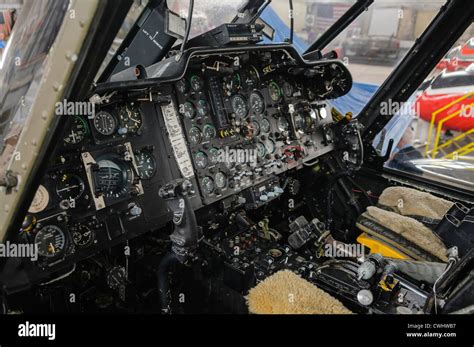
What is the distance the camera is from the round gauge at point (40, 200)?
1.91 meters

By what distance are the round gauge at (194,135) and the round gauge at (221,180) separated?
30 centimetres

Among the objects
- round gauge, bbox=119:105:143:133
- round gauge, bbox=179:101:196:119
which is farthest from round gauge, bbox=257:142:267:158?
round gauge, bbox=119:105:143:133

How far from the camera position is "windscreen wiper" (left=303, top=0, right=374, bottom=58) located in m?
3.42

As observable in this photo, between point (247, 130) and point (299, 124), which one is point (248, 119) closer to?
point (247, 130)

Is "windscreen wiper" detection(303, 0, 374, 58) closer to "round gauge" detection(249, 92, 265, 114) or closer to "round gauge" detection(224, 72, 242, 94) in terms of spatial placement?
"round gauge" detection(249, 92, 265, 114)

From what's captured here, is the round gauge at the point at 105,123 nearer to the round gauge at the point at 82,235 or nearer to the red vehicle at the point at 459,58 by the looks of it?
the round gauge at the point at 82,235

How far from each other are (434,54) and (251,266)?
248cm

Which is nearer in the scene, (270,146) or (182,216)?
(182,216)

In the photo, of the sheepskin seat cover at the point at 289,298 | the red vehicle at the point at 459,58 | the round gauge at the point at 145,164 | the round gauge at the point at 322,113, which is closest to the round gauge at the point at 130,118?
the round gauge at the point at 145,164

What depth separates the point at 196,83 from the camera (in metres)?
2.82

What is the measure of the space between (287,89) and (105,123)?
1.83 metres

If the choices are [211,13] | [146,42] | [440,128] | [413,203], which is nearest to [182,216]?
[146,42]

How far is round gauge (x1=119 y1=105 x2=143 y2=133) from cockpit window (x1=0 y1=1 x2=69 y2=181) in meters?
0.66

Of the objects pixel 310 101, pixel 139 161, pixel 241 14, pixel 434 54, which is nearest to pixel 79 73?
pixel 139 161
